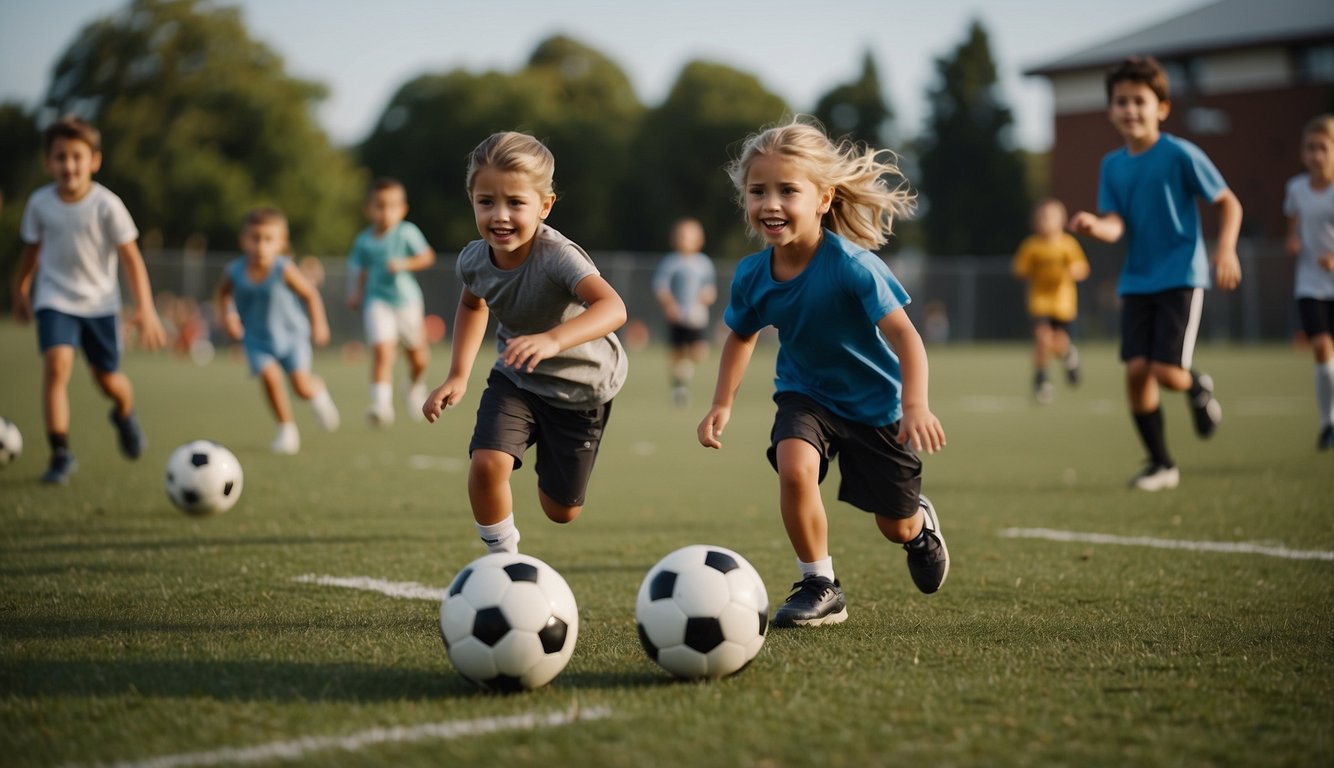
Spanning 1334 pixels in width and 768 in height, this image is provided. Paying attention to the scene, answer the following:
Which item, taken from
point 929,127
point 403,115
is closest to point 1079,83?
point 929,127

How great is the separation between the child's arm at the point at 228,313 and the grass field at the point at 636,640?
1.24m

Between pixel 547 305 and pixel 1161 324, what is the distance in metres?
4.42

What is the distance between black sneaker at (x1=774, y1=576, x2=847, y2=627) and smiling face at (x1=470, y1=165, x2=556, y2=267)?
1579 millimetres

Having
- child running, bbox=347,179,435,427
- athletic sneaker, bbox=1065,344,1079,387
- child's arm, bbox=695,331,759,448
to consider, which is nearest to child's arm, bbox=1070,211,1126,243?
child's arm, bbox=695,331,759,448

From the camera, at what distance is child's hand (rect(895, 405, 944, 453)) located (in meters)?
4.04

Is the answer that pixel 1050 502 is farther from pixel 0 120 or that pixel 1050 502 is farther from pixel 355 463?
pixel 0 120

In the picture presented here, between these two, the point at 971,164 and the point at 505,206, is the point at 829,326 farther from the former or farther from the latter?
the point at 971,164

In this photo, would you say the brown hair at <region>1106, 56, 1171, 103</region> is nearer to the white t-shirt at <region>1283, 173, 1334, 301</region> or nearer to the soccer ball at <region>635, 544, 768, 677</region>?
the white t-shirt at <region>1283, 173, 1334, 301</region>

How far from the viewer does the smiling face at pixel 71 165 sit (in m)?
7.62

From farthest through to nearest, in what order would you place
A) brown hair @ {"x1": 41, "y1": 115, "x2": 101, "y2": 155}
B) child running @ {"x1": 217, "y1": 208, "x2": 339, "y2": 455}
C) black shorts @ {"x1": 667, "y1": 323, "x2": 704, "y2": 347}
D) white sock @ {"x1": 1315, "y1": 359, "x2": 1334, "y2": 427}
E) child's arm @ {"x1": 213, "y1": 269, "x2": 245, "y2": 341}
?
black shorts @ {"x1": 667, "y1": 323, "x2": 704, "y2": 347} → child running @ {"x1": 217, "y1": 208, "x2": 339, "y2": 455} → child's arm @ {"x1": 213, "y1": 269, "x2": 245, "y2": 341} → white sock @ {"x1": 1315, "y1": 359, "x2": 1334, "y2": 427} → brown hair @ {"x1": 41, "y1": 115, "x2": 101, "y2": 155}

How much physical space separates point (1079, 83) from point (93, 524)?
50.0m

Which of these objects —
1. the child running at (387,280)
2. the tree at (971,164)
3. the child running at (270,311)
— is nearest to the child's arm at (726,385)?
the child running at (270,311)

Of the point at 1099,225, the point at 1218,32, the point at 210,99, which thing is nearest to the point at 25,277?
the point at 1099,225

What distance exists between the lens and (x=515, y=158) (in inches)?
176
